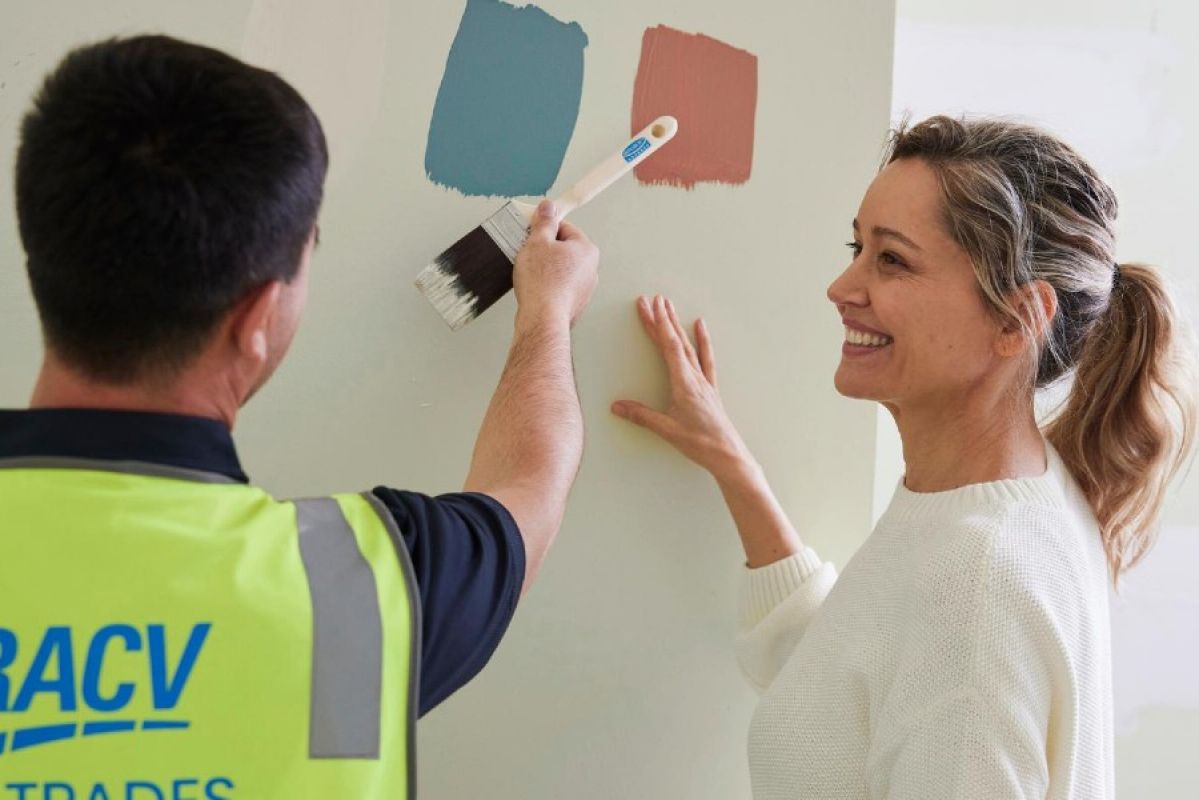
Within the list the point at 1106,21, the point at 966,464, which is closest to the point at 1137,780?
the point at 966,464

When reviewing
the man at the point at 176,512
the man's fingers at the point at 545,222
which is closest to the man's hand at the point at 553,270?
the man's fingers at the point at 545,222

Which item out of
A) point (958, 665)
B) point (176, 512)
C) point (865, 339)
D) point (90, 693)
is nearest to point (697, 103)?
point (865, 339)

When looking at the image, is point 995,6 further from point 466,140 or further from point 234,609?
point 234,609

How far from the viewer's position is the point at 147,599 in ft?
2.37

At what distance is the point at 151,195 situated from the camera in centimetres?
73

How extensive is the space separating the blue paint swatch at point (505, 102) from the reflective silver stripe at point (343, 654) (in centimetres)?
58

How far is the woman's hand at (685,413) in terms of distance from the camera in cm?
130

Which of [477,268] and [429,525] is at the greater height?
[477,268]

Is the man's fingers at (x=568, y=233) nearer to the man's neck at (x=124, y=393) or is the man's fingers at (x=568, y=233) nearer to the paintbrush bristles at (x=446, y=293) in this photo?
the paintbrush bristles at (x=446, y=293)

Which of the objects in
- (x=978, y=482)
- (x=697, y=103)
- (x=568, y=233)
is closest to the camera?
(x=978, y=482)

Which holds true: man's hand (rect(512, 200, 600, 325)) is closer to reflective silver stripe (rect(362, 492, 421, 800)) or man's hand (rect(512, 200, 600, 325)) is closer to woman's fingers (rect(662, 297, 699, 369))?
woman's fingers (rect(662, 297, 699, 369))

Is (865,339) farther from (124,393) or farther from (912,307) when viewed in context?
(124,393)

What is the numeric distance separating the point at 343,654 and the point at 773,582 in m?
0.65

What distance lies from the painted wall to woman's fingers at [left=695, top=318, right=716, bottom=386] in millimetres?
755
